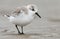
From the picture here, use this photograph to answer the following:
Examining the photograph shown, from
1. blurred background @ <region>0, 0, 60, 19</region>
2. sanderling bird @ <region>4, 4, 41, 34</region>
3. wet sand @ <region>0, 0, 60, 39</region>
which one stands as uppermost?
sanderling bird @ <region>4, 4, 41, 34</region>

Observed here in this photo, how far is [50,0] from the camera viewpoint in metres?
13.8

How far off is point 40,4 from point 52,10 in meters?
1.39

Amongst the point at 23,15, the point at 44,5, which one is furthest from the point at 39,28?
the point at 44,5

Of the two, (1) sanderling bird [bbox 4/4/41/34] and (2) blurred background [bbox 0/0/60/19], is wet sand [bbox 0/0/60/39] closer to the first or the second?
(2) blurred background [bbox 0/0/60/19]

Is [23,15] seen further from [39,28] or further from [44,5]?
[44,5]

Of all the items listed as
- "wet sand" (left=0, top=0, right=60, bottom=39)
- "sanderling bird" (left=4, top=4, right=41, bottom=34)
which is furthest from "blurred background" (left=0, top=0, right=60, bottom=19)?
"sanderling bird" (left=4, top=4, right=41, bottom=34)

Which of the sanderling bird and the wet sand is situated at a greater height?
the sanderling bird

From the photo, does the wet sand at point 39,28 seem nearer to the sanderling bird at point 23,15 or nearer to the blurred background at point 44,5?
the blurred background at point 44,5

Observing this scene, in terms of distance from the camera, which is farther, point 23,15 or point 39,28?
point 39,28

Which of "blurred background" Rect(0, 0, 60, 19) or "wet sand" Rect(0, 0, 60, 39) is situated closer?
"wet sand" Rect(0, 0, 60, 39)

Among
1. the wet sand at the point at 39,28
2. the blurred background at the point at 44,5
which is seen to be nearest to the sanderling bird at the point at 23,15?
the wet sand at the point at 39,28

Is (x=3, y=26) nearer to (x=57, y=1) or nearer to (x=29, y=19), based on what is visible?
(x=29, y=19)

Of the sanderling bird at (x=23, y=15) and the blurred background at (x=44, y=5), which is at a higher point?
the sanderling bird at (x=23, y=15)

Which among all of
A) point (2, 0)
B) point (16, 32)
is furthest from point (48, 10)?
point (16, 32)
